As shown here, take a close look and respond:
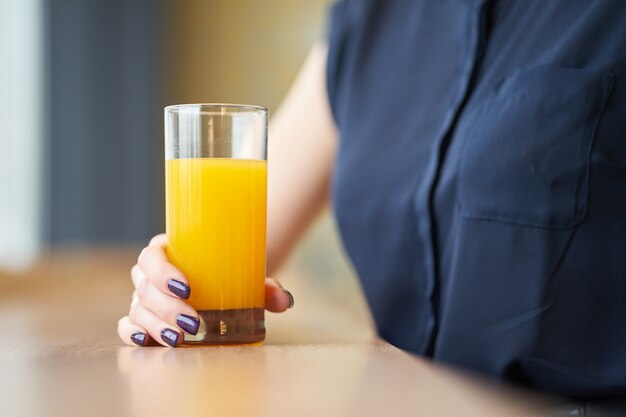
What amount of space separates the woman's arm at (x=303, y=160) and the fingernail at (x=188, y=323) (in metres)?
0.59

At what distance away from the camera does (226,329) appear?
29.0 inches

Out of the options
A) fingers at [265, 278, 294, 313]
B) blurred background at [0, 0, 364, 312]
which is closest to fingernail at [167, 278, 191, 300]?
fingers at [265, 278, 294, 313]

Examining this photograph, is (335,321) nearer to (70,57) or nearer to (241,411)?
(241,411)

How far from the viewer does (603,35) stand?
3.05 feet

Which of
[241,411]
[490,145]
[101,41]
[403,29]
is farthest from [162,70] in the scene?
[241,411]

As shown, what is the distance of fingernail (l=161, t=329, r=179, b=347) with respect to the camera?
0.72 meters

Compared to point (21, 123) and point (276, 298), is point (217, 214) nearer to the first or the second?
point (276, 298)

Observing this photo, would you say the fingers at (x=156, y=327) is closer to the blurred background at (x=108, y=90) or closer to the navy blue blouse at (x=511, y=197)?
the navy blue blouse at (x=511, y=197)

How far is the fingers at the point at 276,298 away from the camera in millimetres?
805

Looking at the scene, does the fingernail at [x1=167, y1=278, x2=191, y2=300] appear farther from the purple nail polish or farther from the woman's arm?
the woman's arm

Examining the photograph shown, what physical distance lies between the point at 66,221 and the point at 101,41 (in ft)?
3.67

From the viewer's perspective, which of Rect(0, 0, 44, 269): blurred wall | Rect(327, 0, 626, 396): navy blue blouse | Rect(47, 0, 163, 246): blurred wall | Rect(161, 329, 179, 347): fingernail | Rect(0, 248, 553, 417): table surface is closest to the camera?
Rect(0, 248, 553, 417): table surface

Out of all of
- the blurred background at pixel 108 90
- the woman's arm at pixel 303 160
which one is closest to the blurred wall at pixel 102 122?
the blurred background at pixel 108 90

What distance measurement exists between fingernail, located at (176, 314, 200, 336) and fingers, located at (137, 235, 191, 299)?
2 cm
